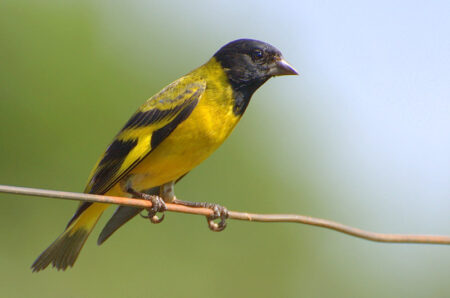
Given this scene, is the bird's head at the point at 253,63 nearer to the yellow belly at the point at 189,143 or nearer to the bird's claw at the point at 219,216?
the yellow belly at the point at 189,143

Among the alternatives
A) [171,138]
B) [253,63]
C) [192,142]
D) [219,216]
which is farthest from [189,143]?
[253,63]

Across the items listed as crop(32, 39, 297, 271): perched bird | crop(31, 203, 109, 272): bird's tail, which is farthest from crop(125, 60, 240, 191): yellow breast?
crop(31, 203, 109, 272): bird's tail

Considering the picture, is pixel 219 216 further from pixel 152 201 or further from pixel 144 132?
pixel 144 132

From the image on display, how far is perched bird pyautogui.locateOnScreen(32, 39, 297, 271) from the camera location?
4910 millimetres

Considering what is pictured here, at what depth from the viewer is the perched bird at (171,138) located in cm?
491

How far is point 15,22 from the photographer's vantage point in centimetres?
1307

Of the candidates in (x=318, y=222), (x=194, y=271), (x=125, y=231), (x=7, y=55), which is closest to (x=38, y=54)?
(x=7, y=55)

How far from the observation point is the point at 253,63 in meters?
5.48

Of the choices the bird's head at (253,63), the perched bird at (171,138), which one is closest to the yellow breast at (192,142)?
the perched bird at (171,138)

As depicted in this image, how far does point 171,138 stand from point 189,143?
0.13m

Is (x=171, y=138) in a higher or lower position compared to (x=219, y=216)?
higher

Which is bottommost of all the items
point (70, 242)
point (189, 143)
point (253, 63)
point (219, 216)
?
point (70, 242)

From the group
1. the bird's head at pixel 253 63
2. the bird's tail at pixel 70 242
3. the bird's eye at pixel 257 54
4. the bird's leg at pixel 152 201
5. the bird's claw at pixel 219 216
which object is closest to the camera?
the bird's leg at pixel 152 201

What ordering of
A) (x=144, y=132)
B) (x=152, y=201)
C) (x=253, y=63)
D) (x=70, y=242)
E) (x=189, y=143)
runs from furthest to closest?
1. (x=253, y=63)
2. (x=70, y=242)
3. (x=144, y=132)
4. (x=189, y=143)
5. (x=152, y=201)
